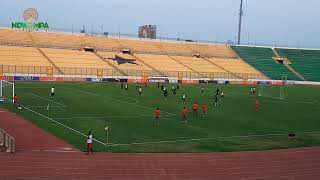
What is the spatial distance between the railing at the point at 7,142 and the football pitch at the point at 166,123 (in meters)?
3.37

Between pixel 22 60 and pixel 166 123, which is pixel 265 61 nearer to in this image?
pixel 22 60

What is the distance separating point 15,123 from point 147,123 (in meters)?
8.88

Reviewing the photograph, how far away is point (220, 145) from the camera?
1014 inches

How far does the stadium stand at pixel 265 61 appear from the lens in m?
98.2

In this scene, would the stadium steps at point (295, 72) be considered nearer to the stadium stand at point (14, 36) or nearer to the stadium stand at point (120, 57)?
the stadium stand at point (120, 57)

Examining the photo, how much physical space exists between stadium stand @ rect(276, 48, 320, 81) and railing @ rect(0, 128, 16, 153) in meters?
84.6

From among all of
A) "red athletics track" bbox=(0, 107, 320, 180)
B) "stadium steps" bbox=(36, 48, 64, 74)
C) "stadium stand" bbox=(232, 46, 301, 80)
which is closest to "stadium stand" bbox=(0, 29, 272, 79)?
"stadium steps" bbox=(36, 48, 64, 74)

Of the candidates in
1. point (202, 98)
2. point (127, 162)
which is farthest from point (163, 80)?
point (127, 162)

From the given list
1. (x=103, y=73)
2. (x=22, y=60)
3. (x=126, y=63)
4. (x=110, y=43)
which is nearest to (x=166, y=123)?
(x=103, y=73)

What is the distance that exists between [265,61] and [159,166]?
9037cm

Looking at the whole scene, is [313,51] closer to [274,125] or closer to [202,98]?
[202,98]

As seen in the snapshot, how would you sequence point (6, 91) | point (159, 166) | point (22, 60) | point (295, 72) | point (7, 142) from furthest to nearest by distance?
point (295, 72), point (22, 60), point (6, 91), point (7, 142), point (159, 166)

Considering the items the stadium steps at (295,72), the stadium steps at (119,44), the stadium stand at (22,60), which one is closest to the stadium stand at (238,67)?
the stadium steps at (295,72)

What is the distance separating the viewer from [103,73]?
79.1 metres
